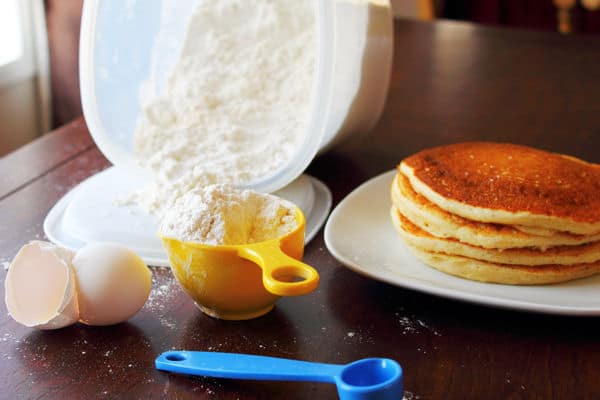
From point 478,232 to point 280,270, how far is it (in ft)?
0.71

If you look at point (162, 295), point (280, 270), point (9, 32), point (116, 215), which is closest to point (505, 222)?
point (280, 270)

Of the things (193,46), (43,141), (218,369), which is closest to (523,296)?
(218,369)

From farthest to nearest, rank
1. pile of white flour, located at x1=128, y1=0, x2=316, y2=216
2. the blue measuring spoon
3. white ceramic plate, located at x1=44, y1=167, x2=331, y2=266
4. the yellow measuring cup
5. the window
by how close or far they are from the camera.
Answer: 1. the window
2. pile of white flour, located at x1=128, y1=0, x2=316, y2=216
3. white ceramic plate, located at x1=44, y1=167, x2=331, y2=266
4. the yellow measuring cup
5. the blue measuring spoon

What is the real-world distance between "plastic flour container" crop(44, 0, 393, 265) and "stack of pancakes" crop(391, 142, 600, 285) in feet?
0.56

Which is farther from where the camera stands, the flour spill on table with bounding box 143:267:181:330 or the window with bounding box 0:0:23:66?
the window with bounding box 0:0:23:66

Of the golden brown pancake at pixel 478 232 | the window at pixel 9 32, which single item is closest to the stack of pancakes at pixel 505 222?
the golden brown pancake at pixel 478 232

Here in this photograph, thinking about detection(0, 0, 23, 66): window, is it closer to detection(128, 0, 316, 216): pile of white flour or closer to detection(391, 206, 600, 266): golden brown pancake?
detection(128, 0, 316, 216): pile of white flour

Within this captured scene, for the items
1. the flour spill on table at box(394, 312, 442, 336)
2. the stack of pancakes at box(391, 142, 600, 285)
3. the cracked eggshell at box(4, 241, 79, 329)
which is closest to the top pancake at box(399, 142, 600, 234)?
the stack of pancakes at box(391, 142, 600, 285)

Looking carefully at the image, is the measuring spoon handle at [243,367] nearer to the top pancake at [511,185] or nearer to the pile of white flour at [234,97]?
the top pancake at [511,185]

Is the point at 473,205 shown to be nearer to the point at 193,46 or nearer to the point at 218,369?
the point at 218,369

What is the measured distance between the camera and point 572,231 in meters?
0.80

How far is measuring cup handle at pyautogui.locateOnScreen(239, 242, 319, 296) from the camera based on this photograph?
0.67 m

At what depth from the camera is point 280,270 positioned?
0.70 meters

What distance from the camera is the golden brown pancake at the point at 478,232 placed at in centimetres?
79
